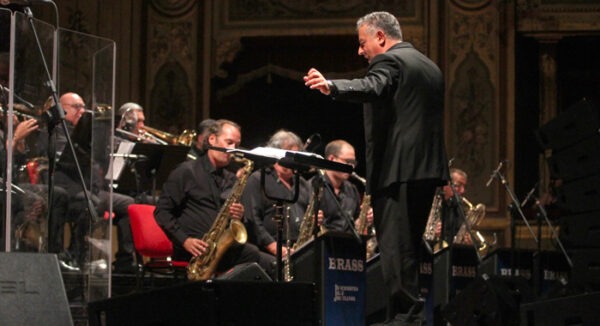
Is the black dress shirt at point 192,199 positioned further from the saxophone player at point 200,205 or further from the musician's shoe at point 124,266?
the musician's shoe at point 124,266

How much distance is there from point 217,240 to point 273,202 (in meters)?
0.44

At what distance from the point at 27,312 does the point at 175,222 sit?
2972 mm

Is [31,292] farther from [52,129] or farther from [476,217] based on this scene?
[476,217]

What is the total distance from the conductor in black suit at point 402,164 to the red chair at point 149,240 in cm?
234

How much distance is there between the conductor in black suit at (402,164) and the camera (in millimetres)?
4699

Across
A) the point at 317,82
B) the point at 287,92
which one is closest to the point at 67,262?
the point at 317,82

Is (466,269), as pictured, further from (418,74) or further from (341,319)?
(418,74)

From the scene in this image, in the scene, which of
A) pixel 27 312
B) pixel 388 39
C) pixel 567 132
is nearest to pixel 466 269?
pixel 567 132

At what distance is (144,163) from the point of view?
767 cm

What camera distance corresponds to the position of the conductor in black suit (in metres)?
4.70

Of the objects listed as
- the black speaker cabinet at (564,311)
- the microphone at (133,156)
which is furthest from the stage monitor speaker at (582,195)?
the microphone at (133,156)

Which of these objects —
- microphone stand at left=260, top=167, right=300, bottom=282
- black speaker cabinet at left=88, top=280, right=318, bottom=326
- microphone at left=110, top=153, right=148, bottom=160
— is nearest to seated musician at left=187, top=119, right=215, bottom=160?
microphone at left=110, top=153, right=148, bottom=160

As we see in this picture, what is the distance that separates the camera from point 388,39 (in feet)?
16.3

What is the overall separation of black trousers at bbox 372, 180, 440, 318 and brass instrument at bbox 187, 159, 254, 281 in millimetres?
2198
